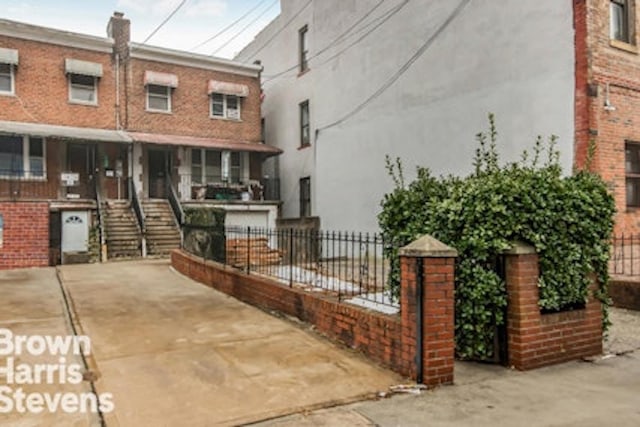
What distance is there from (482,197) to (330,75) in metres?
14.4

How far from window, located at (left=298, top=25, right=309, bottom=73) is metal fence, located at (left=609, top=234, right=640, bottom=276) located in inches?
557

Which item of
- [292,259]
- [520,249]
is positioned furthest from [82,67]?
[520,249]

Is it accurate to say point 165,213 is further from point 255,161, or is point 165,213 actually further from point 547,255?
point 547,255

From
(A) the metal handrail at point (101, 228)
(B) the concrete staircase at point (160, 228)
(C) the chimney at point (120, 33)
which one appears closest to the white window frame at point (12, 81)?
(C) the chimney at point (120, 33)

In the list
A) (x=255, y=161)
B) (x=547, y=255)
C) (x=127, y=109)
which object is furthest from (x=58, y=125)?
(x=547, y=255)

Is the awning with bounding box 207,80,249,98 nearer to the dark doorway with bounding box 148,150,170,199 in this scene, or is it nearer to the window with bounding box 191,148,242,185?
the window with bounding box 191,148,242,185

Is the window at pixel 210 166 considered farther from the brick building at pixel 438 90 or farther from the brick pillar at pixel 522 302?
the brick pillar at pixel 522 302

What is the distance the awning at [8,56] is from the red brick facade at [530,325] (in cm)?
1729

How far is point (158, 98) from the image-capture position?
1922 cm

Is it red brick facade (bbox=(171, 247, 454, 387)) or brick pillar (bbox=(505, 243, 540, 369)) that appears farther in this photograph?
brick pillar (bbox=(505, 243, 540, 369))

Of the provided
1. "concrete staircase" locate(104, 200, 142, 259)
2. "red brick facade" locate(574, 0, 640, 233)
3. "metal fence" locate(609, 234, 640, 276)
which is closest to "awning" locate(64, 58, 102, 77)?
"concrete staircase" locate(104, 200, 142, 259)

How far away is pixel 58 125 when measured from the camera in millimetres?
17078

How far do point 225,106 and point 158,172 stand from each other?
3993mm

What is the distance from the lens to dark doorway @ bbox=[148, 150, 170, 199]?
64.0ft
